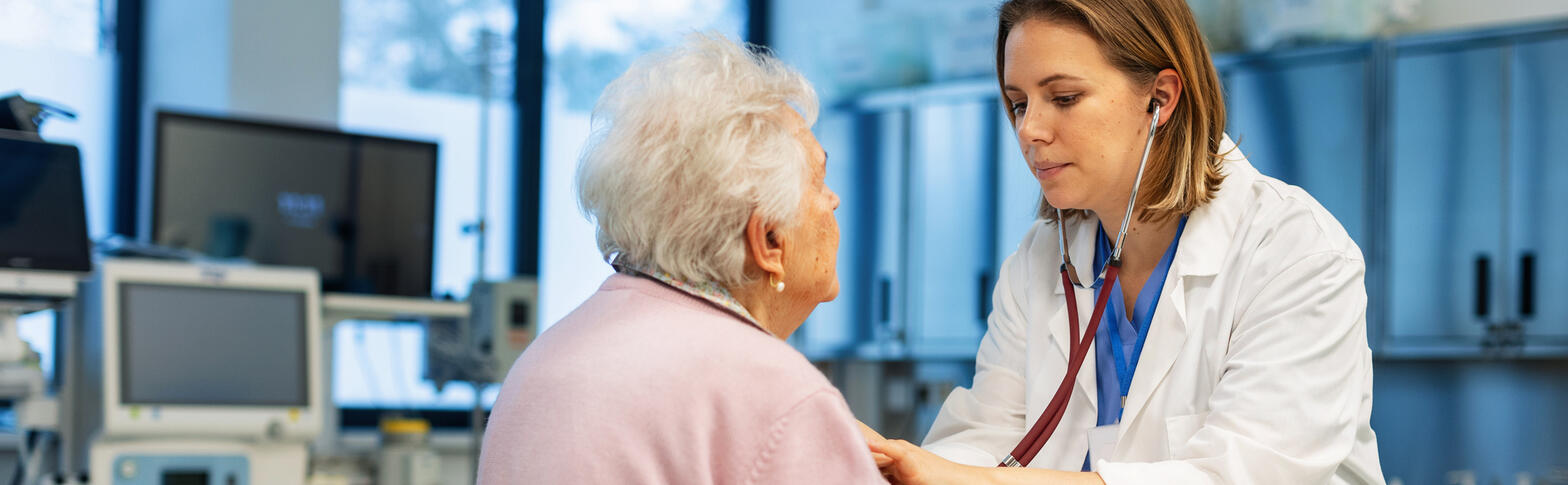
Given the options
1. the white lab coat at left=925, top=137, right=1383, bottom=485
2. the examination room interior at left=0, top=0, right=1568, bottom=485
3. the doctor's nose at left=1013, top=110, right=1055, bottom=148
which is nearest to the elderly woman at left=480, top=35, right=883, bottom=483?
the doctor's nose at left=1013, top=110, right=1055, bottom=148

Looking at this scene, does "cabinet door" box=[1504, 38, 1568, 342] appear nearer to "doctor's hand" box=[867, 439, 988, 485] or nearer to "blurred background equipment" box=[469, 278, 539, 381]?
"blurred background equipment" box=[469, 278, 539, 381]

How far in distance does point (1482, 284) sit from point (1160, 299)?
300cm

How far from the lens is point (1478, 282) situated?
4.05 meters

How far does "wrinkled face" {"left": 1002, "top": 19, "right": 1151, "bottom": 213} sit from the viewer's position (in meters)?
1.45

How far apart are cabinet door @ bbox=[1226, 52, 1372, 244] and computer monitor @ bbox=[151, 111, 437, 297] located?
2432 mm

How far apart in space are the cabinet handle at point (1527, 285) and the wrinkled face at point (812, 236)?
11.1ft

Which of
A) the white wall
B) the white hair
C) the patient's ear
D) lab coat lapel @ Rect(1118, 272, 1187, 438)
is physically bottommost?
lab coat lapel @ Rect(1118, 272, 1187, 438)

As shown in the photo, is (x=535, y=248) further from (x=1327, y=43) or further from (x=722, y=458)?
(x=722, y=458)

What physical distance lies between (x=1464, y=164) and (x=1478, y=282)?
13.7 inches

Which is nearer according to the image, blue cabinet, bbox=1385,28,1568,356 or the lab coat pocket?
the lab coat pocket

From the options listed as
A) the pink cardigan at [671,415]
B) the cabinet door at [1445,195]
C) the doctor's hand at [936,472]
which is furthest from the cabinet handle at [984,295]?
the pink cardigan at [671,415]

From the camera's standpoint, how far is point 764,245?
119 cm

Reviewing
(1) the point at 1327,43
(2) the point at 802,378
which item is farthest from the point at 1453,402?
(2) the point at 802,378

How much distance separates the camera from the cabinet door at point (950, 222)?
16.2ft
